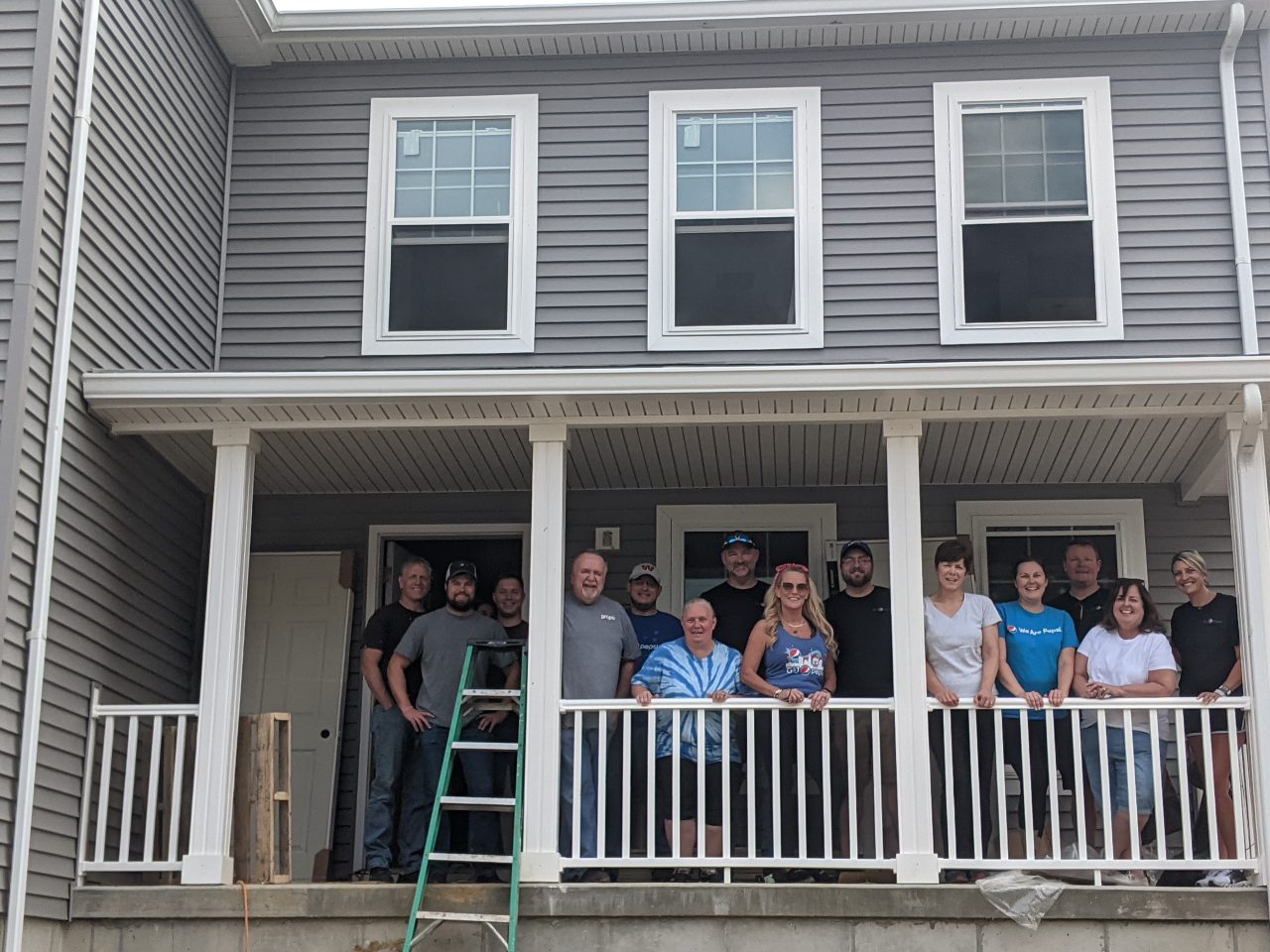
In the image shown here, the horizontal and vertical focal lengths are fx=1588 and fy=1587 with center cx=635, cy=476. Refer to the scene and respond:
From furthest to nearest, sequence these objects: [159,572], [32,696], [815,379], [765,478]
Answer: [765,478], [159,572], [815,379], [32,696]

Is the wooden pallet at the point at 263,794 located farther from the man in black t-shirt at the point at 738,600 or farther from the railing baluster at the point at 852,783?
the railing baluster at the point at 852,783

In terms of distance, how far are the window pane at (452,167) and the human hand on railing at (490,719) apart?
3271 mm

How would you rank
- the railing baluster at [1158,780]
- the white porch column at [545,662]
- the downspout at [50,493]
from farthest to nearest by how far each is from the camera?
the white porch column at [545,662] < the railing baluster at [1158,780] < the downspout at [50,493]

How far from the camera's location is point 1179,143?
941 cm

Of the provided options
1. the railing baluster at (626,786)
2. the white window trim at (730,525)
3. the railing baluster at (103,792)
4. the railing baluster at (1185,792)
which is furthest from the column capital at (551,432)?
the railing baluster at (1185,792)

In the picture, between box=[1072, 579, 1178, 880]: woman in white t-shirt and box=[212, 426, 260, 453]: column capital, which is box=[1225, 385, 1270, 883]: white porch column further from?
box=[212, 426, 260, 453]: column capital

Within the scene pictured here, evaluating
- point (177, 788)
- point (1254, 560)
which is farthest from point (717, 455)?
point (177, 788)

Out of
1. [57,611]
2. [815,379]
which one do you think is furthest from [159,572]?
[815,379]

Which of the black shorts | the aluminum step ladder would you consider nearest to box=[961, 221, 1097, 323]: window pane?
the black shorts

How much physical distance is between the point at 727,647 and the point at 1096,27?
4557 millimetres

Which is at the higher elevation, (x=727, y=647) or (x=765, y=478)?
(x=765, y=478)

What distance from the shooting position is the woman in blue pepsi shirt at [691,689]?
7.47 m

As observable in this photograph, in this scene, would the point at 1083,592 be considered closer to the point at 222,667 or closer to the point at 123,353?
the point at 222,667

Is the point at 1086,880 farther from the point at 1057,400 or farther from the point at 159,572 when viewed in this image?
the point at 159,572
